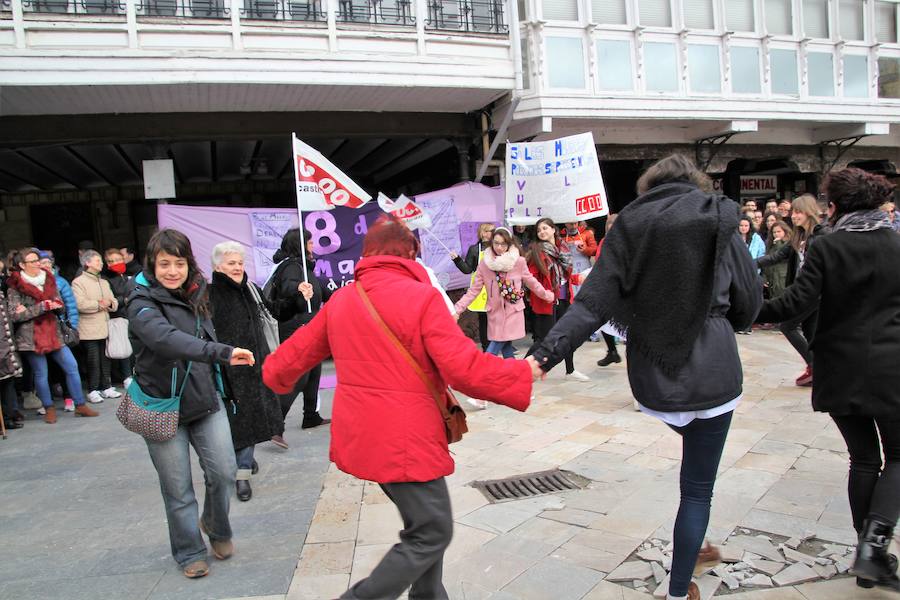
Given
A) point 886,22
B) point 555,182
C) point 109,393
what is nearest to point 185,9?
point 109,393

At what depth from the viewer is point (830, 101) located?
13.2m

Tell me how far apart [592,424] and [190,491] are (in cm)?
363

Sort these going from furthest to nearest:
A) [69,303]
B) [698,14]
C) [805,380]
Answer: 1. [698,14]
2. [69,303]
3. [805,380]

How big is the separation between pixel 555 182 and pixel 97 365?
21.5 feet

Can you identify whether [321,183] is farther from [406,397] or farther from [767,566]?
[767,566]

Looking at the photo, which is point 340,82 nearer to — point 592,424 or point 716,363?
point 592,424

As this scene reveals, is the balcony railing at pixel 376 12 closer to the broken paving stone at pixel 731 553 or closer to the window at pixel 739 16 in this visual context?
the window at pixel 739 16

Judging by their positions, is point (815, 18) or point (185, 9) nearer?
point (185, 9)

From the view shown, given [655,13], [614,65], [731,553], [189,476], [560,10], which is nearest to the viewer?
[731,553]

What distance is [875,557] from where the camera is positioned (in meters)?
2.87

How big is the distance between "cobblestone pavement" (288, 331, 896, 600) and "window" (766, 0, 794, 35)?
9.77 m

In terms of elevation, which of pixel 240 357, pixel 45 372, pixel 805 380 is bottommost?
pixel 805 380

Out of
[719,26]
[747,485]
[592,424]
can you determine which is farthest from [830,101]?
[747,485]

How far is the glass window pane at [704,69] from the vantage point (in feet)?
40.2
